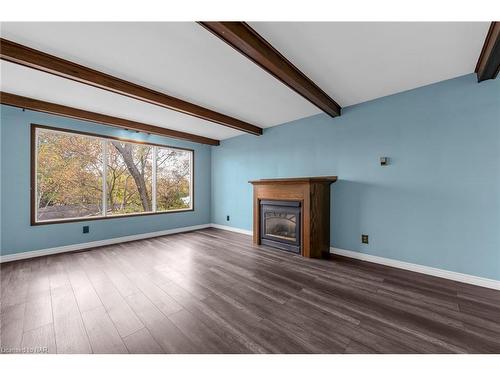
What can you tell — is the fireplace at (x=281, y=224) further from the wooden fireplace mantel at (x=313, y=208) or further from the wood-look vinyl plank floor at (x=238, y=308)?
the wood-look vinyl plank floor at (x=238, y=308)

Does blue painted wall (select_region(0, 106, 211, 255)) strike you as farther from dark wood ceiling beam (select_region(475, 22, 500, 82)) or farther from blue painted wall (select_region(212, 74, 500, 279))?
dark wood ceiling beam (select_region(475, 22, 500, 82))

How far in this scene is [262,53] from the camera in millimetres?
1722

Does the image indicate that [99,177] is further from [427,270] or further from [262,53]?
[427,270]

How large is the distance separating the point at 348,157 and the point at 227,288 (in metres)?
2.65

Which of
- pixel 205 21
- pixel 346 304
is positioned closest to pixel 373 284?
pixel 346 304

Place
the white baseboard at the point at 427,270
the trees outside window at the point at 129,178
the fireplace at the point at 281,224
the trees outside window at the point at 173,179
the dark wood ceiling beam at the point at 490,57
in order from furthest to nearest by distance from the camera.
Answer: the trees outside window at the point at 173,179 → the trees outside window at the point at 129,178 → the fireplace at the point at 281,224 → the white baseboard at the point at 427,270 → the dark wood ceiling beam at the point at 490,57

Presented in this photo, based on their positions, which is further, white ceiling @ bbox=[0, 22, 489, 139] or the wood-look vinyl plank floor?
white ceiling @ bbox=[0, 22, 489, 139]

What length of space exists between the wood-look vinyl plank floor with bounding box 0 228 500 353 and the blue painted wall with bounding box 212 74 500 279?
413mm

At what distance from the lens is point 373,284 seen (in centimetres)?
224

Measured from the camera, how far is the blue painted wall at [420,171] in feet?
7.14

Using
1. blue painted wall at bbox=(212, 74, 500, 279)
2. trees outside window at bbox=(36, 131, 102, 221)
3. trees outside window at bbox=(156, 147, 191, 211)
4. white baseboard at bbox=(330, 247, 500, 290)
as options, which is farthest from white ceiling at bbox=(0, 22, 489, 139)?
white baseboard at bbox=(330, 247, 500, 290)

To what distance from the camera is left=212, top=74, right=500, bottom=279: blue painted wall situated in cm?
218

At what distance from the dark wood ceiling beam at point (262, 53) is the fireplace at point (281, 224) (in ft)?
5.62

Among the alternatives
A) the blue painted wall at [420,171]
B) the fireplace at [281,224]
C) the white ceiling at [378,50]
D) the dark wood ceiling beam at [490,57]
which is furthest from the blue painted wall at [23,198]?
the dark wood ceiling beam at [490,57]
